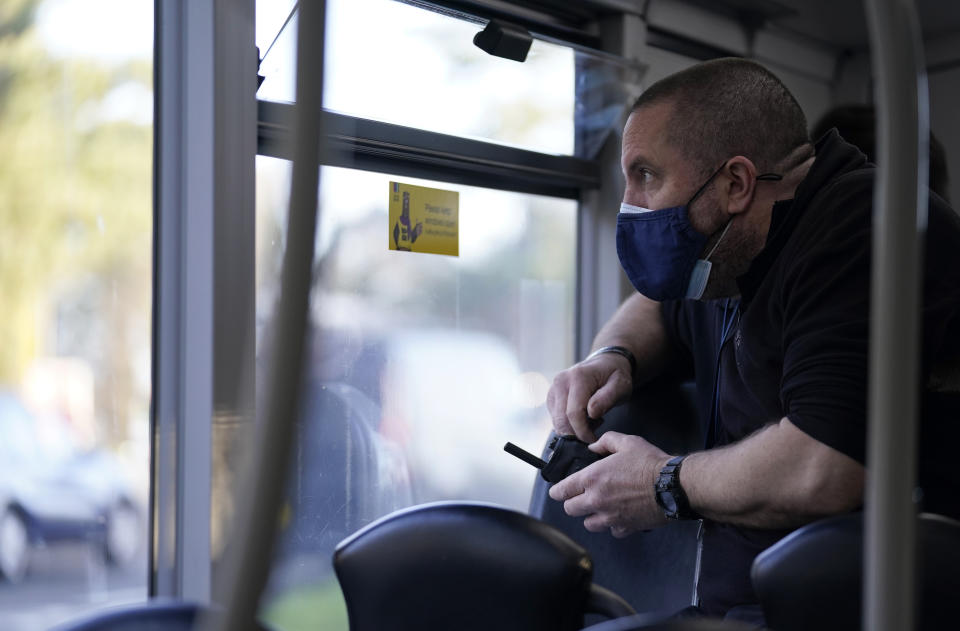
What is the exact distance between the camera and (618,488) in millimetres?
1353

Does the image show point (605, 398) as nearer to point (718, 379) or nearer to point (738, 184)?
point (718, 379)

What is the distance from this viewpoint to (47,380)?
1458mm

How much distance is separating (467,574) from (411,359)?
103cm

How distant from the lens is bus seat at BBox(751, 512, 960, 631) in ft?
2.11

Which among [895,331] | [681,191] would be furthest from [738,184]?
[895,331]

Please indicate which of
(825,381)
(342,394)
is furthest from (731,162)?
(342,394)

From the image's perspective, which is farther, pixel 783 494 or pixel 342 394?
pixel 342 394

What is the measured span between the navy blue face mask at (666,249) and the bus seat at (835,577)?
83 centimetres

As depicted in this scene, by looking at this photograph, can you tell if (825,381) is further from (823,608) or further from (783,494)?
(823,608)

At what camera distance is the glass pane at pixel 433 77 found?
1721 mm

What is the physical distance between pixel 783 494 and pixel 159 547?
1.02 metres

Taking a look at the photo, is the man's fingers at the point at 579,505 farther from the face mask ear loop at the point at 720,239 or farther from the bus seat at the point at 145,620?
the bus seat at the point at 145,620

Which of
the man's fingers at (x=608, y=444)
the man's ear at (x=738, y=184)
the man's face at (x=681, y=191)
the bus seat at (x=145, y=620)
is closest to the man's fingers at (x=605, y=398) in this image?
the man's fingers at (x=608, y=444)

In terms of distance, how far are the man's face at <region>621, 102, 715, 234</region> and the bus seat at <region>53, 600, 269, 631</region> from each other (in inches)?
39.6
